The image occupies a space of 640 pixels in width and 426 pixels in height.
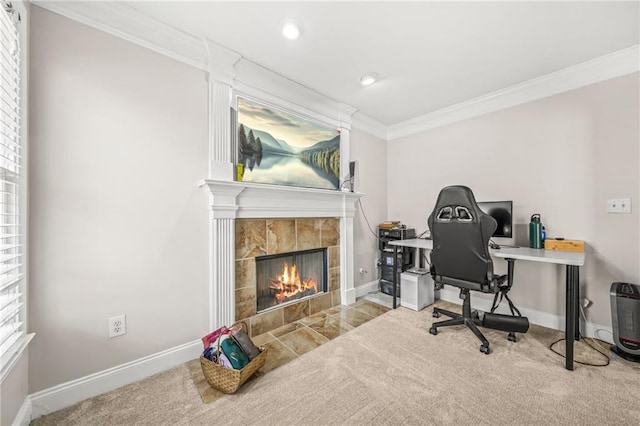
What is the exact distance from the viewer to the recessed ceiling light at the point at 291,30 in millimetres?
1691

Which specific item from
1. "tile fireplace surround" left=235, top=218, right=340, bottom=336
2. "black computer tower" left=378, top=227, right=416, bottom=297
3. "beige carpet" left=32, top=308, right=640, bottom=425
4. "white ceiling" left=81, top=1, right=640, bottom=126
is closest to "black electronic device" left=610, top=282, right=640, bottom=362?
"beige carpet" left=32, top=308, right=640, bottom=425

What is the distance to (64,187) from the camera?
144cm

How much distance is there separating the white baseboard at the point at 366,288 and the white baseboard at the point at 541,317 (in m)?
0.85

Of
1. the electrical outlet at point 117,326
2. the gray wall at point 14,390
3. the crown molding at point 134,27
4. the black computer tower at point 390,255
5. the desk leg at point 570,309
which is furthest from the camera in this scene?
the black computer tower at point 390,255

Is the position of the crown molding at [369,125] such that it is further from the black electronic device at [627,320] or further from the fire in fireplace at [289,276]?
the black electronic device at [627,320]

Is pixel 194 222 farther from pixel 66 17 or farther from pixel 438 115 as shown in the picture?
pixel 438 115

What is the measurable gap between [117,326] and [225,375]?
0.78 metres

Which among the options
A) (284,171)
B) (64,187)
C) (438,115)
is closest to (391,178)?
(438,115)

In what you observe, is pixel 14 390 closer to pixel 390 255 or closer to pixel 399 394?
pixel 399 394

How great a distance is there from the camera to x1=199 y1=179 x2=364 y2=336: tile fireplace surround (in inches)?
77.9

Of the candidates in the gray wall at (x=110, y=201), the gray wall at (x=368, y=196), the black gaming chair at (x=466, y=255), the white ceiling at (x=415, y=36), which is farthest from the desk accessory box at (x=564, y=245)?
the gray wall at (x=110, y=201)

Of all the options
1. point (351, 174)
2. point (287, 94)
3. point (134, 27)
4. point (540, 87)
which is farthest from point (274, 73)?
point (540, 87)

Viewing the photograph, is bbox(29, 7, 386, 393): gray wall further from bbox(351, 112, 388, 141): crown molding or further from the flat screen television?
the flat screen television

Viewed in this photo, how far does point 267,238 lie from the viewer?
2371mm
